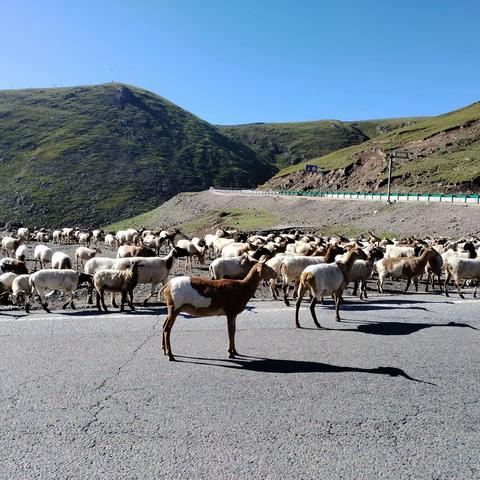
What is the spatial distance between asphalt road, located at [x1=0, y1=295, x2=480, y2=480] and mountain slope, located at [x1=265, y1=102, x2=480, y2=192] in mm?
76238

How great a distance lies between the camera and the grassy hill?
126338mm

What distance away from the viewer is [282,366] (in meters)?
10.4

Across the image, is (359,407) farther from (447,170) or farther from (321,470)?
(447,170)

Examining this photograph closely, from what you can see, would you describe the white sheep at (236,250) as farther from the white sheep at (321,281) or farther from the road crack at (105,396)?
the road crack at (105,396)

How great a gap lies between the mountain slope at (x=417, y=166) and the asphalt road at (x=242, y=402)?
76.2 m

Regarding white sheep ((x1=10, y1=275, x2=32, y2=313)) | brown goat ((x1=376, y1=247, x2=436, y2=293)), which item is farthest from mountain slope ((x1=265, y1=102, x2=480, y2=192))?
white sheep ((x1=10, y1=275, x2=32, y2=313))

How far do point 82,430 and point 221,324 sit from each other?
6.80 m

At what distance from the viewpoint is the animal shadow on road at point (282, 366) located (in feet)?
33.1

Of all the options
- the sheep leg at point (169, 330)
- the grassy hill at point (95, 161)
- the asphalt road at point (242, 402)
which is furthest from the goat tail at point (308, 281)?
the grassy hill at point (95, 161)

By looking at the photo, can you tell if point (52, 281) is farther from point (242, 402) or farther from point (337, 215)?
point (337, 215)

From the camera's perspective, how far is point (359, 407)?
27.4 ft

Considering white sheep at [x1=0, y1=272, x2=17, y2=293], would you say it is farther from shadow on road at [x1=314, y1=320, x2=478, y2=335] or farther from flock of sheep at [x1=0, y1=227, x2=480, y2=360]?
shadow on road at [x1=314, y1=320, x2=478, y2=335]

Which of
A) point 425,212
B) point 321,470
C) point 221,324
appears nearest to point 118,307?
point 221,324

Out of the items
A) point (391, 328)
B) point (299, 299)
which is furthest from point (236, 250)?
point (391, 328)
